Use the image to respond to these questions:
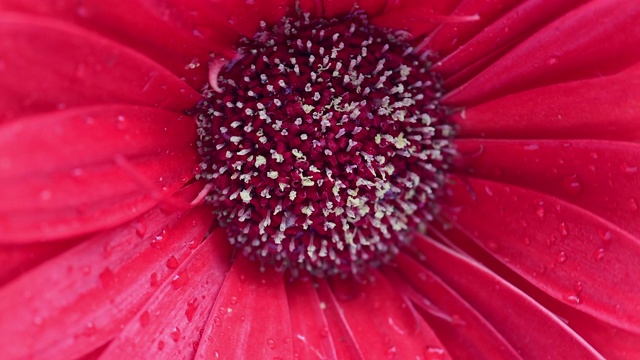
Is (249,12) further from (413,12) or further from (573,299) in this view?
(573,299)

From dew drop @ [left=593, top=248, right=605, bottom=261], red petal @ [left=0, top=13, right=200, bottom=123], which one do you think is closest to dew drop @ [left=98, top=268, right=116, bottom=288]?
red petal @ [left=0, top=13, right=200, bottom=123]

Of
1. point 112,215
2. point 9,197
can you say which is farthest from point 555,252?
point 9,197

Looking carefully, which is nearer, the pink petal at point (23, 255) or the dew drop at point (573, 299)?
the pink petal at point (23, 255)

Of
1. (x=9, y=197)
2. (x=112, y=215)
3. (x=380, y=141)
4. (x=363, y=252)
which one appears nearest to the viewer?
(x=9, y=197)

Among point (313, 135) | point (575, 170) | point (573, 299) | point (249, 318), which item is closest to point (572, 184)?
point (575, 170)

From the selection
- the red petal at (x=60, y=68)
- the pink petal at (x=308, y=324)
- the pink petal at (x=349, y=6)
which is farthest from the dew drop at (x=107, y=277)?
the pink petal at (x=349, y=6)

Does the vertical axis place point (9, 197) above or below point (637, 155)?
above

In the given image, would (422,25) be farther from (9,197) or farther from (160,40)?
(9,197)

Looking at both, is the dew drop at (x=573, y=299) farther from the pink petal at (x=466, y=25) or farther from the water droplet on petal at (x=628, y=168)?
the pink petal at (x=466, y=25)
